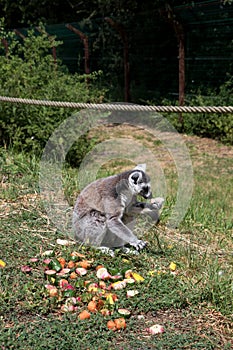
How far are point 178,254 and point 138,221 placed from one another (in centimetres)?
72

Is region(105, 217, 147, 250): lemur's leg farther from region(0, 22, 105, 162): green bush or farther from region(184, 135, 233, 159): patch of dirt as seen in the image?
region(184, 135, 233, 159): patch of dirt

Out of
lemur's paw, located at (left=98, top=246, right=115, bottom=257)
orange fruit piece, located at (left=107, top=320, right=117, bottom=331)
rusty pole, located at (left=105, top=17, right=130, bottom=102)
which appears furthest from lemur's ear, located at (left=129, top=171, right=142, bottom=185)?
rusty pole, located at (left=105, top=17, right=130, bottom=102)

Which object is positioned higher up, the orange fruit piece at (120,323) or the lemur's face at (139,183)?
the lemur's face at (139,183)

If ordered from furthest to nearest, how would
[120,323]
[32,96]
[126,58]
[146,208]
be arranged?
1. [126,58]
2. [32,96]
3. [146,208]
4. [120,323]

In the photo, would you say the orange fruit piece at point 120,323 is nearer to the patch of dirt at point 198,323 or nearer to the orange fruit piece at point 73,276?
the patch of dirt at point 198,323

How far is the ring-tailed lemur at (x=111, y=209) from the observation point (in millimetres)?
3516

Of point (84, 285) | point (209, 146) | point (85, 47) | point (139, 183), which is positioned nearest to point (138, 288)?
point (84, 285)

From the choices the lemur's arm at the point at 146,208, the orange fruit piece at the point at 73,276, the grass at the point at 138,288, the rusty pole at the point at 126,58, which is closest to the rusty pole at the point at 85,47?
the rusty pole at the point at 126,58

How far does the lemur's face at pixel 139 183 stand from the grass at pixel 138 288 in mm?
481

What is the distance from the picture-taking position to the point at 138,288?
10.7 ft

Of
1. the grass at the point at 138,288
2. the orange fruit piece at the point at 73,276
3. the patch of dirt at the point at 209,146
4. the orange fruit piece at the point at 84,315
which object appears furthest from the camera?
the patch of dirt at the point at 209,146

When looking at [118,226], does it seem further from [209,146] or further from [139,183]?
[209,146]

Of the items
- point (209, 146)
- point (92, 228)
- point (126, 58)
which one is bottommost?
point (209, 146)

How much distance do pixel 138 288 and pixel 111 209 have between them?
586 millimetres
